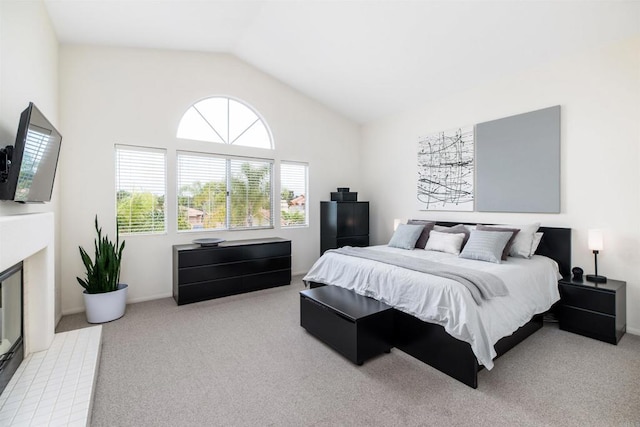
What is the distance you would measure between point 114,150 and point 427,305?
404cm

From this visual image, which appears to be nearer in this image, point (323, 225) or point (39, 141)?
point (39, 141)

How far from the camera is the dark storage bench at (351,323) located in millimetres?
2346

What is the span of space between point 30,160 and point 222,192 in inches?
106

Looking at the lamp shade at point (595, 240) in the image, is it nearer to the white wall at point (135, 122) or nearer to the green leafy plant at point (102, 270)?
the white wall at point (135, 122)

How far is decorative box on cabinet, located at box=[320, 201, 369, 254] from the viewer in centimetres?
514

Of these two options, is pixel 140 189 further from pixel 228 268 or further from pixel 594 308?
pixel 594 308

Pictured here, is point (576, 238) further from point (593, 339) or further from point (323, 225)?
point (323, 225)

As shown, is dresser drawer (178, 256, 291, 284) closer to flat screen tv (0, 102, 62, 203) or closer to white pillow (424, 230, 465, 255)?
flat screen tv (0, 102, 62, 203)

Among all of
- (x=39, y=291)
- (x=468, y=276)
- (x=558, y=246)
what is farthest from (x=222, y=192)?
(x=558, y=246)

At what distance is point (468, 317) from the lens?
2068mm

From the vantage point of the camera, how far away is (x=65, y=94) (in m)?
3.46

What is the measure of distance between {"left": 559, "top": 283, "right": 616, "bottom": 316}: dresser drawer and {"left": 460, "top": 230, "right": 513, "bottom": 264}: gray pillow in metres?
0.66

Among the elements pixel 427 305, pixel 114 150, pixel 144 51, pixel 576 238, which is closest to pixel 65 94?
pixel 114 150

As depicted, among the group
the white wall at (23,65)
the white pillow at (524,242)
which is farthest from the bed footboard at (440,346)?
the white wall at (23,65)
